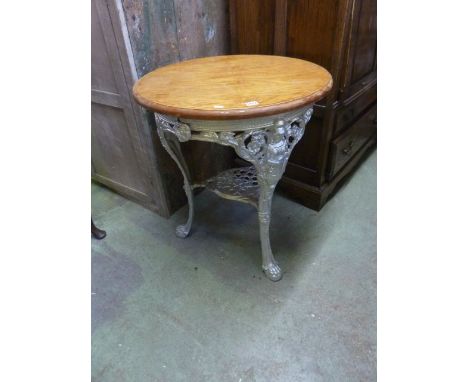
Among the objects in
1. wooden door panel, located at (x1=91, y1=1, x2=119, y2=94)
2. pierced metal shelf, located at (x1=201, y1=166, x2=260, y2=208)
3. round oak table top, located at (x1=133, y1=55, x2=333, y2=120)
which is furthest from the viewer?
pierced metal shelf, located at (x1=201, y1=166, x2=260, y2=208)

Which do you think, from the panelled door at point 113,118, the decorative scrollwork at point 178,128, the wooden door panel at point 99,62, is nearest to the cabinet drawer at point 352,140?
the decorative scrollwork at point 178,128

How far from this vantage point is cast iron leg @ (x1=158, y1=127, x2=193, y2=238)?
118 cm

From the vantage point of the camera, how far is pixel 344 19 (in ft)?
3.85

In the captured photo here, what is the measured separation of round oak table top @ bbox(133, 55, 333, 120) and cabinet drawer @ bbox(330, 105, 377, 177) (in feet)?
1.94

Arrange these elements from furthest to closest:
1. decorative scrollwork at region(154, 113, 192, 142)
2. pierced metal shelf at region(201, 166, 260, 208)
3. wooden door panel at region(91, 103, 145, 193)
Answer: wooden door panel at region(91, 103, 145, 193), pierced metal shelf at region(201, 166, 260, 208), decorative scrollwork at region(154, 113, 192, 142)

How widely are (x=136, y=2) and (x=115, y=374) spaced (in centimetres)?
138

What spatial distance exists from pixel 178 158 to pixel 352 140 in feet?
3.49

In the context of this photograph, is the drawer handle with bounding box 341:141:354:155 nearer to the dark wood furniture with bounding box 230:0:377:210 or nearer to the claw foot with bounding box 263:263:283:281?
the dark wood furniture with bounding box 230:0:377:210

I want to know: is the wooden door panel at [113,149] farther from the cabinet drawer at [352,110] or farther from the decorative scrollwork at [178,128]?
the cabinet drawer at [352,110]

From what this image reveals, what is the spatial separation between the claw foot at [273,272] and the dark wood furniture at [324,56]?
1.76 feet

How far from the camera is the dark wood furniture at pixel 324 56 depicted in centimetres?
124

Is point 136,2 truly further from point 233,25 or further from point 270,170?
point 270,170

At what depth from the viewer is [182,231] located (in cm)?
157

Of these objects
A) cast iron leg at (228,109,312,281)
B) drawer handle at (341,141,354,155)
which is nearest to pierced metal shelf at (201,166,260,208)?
cast iron leg at (228,109,312,281)
